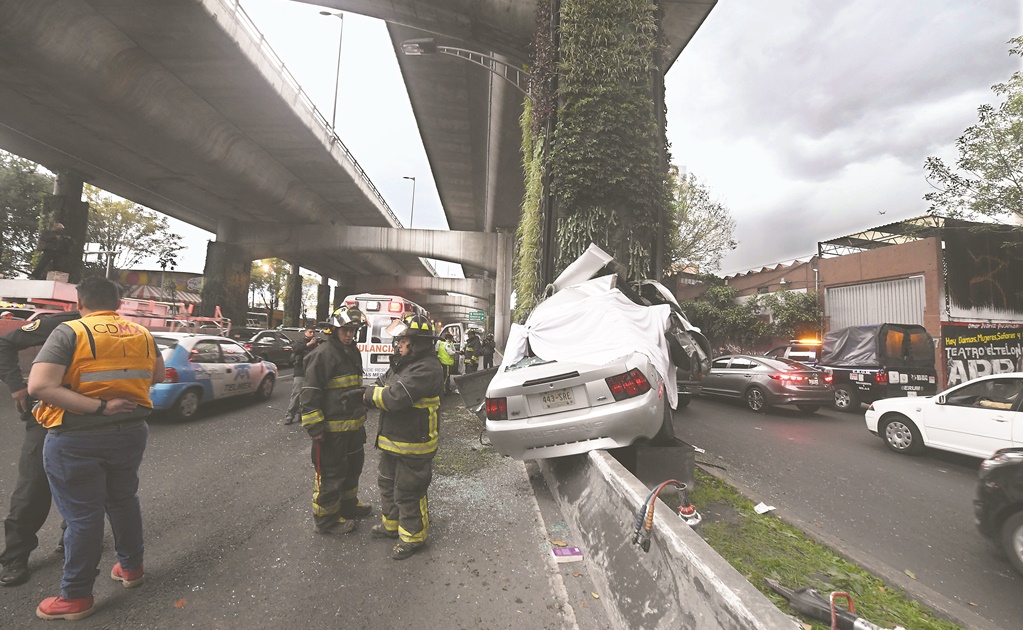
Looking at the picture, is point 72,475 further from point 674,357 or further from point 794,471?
point 794,471

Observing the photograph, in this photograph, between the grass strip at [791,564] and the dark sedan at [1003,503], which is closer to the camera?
the grass strip at [791,564]

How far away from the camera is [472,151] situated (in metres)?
23.9

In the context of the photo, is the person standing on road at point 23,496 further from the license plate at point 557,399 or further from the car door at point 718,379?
the car door at point 718,379

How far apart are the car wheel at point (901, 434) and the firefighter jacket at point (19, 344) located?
399 inches

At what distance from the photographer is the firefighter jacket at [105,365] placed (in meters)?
2.57

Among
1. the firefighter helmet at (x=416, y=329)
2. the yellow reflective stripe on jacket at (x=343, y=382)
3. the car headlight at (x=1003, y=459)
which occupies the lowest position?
the car headlight at (x=1003, y=459)

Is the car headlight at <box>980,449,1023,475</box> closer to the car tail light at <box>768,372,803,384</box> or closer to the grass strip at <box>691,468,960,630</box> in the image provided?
the grass strip at <box>691,468,960,630</box>

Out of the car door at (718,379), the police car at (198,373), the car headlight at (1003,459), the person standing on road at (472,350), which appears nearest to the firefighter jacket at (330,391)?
the police car at (198,373)

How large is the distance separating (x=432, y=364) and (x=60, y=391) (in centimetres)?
→ 215

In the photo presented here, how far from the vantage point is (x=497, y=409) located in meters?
4.21

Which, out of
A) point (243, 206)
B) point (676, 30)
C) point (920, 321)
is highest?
point (676, 30)

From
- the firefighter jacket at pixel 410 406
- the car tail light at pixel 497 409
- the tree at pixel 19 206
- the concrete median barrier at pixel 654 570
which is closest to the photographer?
the concrete median barrier at pixel 654 570

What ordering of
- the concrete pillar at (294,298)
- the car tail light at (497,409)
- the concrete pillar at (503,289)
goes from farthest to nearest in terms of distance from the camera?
the concrete pillar at (294,298)
the concrete pillar at (503,289)
the car tail light at (497,409)

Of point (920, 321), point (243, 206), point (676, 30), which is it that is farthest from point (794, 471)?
point (243, 206)
